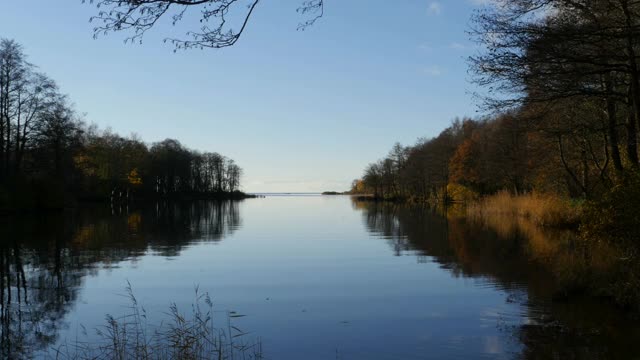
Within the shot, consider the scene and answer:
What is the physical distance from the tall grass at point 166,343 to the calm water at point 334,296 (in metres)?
0.37

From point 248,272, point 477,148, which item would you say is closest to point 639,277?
point 248,272

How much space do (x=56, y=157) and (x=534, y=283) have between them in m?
50.7

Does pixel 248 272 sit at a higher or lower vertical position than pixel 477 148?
lower

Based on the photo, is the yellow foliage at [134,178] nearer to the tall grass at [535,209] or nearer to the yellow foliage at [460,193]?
the yellow foliage at [460,193]

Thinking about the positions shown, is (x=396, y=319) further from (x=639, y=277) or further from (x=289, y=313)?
(x=639, y=277)

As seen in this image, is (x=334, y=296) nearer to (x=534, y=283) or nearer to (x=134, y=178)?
(x=534, y=283)

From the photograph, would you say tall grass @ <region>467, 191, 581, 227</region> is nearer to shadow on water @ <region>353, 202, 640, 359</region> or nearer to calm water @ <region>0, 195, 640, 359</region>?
shadow on water @ <region>353, 202, 640, 359</region>

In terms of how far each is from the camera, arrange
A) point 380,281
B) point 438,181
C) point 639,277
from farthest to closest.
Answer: point 438,181 < point 380,281 < point 639,277

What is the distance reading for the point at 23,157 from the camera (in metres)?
49.3

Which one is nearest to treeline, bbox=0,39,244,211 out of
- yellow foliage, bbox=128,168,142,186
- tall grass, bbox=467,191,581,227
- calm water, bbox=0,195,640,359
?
yellow foliage, bbox=128,168,142,186

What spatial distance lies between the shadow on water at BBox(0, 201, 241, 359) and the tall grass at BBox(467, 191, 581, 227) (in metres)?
18.0

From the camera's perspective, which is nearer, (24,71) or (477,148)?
(24,71)

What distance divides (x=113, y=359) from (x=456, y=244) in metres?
19.3

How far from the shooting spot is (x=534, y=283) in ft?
47.2
